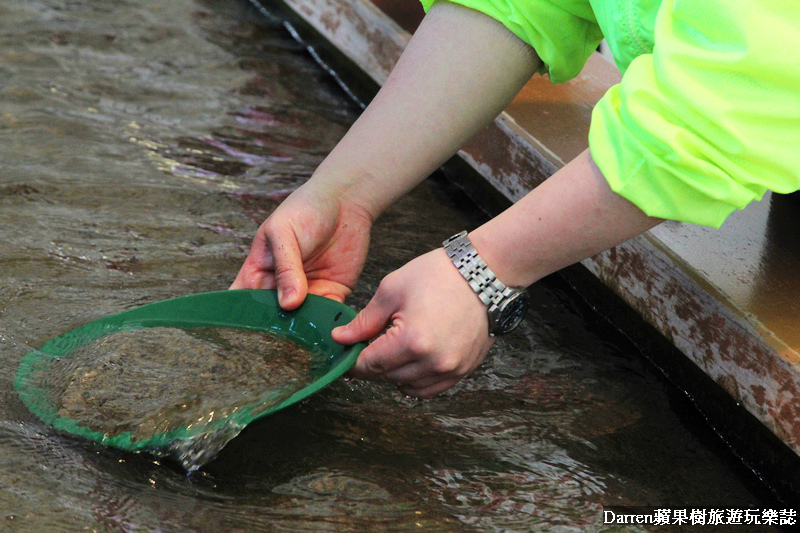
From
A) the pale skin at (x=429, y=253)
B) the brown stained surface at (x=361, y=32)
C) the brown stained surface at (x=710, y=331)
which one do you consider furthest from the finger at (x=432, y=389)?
the brown stained surface at (x=361, y=32)

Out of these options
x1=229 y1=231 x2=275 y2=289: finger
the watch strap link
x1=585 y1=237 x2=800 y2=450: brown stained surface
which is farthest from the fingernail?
x1=585 y1=237 x2=800 y2=450: brown stained surface

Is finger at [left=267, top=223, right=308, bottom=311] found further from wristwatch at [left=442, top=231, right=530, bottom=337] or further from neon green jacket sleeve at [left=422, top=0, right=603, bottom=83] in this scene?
neon green jacket sleeve at [left=422, top=0, right=603, bottom=83]

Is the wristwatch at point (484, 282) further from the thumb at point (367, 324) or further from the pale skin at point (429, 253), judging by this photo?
the thumb at point (367, 324)

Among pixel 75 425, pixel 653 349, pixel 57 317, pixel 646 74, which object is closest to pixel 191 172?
pixel 57 317

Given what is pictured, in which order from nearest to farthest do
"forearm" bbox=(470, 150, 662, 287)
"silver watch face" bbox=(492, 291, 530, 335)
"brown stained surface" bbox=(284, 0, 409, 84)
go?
"forearm" bbox=(470, 150, 662, 287) < "silver watch face" bbox=(492, 291, 530, 335) < "brown stained surface" bbox=(284, 0, 409, 84)

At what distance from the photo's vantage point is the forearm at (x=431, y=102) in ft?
4.98

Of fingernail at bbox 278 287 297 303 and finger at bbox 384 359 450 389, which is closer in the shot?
finger at bbox 384 359 450 389

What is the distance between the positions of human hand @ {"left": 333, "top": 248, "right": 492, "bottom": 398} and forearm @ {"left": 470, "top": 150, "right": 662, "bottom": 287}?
72mm

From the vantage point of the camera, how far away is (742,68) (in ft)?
3.13

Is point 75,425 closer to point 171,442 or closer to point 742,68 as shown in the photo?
point 171,442

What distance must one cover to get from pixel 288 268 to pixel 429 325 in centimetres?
43

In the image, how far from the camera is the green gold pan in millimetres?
1327

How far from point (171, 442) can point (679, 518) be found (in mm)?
936

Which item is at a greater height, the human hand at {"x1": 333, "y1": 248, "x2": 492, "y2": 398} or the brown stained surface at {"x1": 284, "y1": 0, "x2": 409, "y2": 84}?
the human hand at {"x1": 333, "y1": 248, "x2": 492, "y2": 398}
